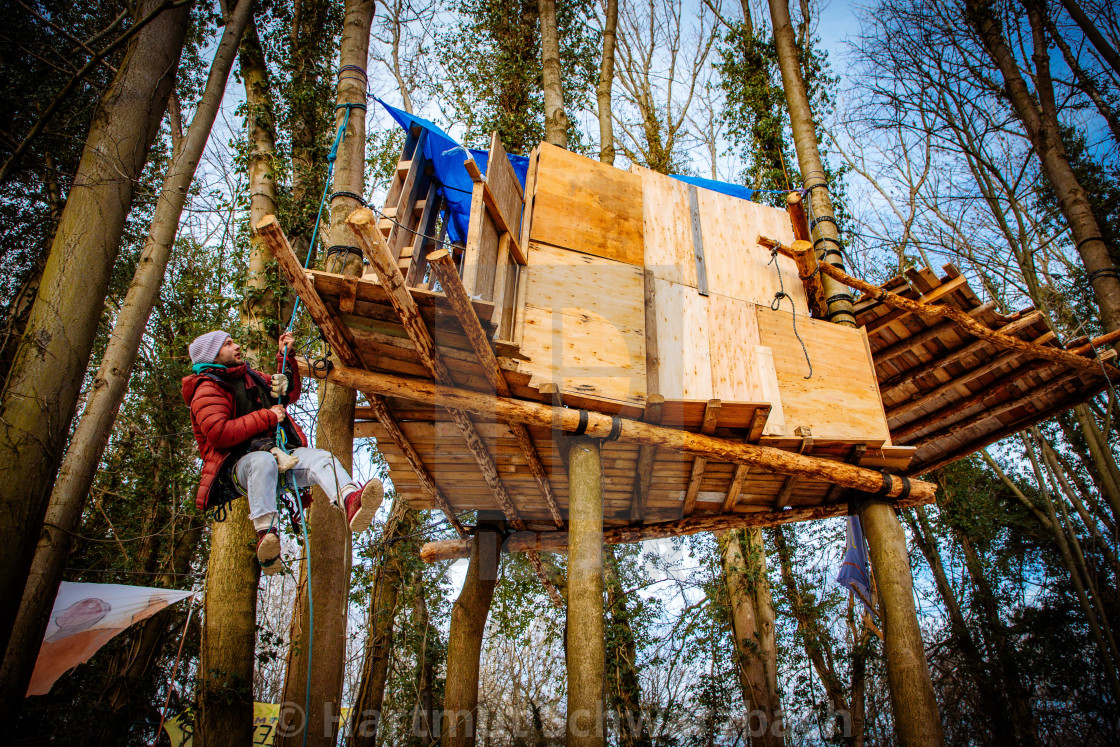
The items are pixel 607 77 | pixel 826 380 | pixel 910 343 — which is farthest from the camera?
pixel 607 77

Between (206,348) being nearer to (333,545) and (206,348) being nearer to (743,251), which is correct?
(333,545)

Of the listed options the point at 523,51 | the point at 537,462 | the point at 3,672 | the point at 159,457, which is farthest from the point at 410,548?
the point at 523,51

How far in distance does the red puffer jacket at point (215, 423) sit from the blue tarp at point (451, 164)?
3031 millimetres

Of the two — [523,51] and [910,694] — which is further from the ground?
[523,51]

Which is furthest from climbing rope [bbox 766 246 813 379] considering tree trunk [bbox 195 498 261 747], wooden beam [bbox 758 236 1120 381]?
tree trunk [bbox 195 498 261 747]

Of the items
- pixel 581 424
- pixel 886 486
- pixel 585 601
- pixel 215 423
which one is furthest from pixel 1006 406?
pixel 215 423

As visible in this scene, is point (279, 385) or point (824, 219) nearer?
point (279, 385)

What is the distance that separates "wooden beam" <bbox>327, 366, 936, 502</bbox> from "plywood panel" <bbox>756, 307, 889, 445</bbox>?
1.15 ft

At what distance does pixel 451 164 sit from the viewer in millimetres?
6285

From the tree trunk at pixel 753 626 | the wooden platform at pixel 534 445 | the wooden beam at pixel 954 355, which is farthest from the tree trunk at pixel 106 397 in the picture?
the tree trunk at pixel 753 626

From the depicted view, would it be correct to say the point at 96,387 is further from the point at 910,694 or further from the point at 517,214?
the point at 910,694

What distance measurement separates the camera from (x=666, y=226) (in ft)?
21.2

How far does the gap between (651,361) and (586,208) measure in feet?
5.54

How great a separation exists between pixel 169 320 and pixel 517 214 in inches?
303
